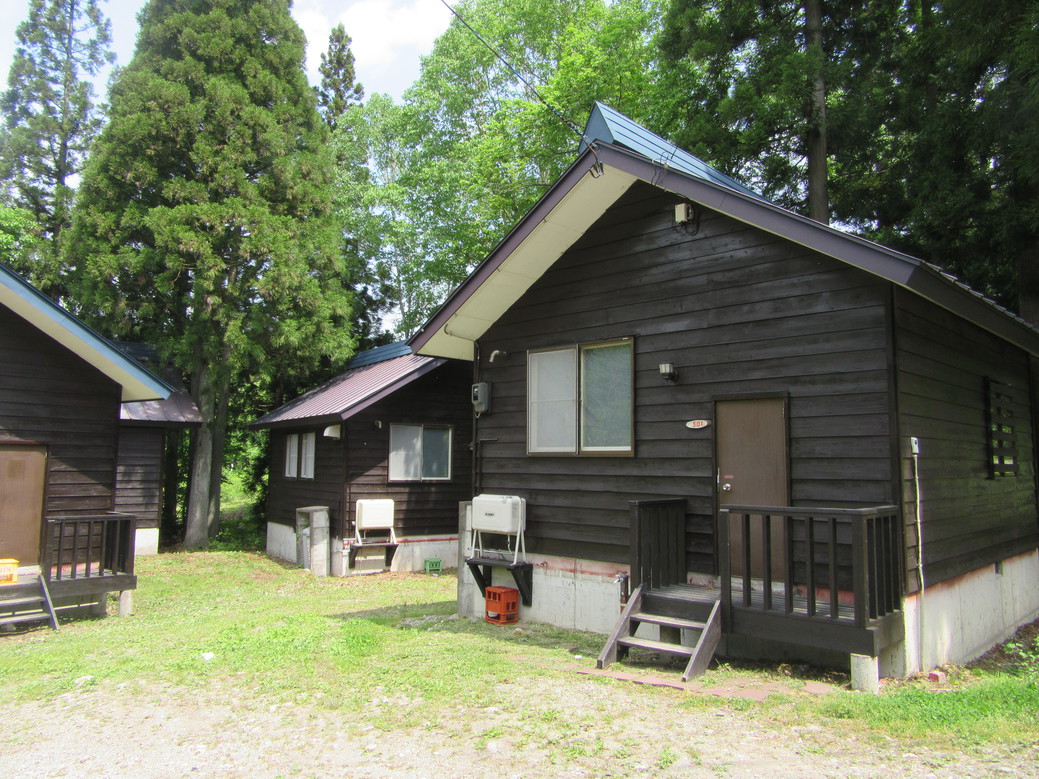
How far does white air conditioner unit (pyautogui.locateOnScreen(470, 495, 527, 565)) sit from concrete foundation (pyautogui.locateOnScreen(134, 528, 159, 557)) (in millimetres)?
10346

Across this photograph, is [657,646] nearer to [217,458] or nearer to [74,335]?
[74,335]

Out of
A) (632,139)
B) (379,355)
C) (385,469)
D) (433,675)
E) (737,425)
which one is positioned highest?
(632,139)

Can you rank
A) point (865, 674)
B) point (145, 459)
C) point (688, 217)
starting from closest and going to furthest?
point (865, 674) → point (688, 217) → point (145, 459)

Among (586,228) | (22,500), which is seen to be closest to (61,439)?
(22,500)

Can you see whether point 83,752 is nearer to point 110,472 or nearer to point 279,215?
point 110,472

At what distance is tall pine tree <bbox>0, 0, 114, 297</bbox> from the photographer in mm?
19234

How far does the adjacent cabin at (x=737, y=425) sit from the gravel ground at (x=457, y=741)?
1164 millimetres

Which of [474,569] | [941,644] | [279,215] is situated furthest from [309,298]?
[941,644]

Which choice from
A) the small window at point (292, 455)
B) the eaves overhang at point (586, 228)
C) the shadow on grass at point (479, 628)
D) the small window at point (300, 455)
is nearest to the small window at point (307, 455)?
the small window at point (300, 455)

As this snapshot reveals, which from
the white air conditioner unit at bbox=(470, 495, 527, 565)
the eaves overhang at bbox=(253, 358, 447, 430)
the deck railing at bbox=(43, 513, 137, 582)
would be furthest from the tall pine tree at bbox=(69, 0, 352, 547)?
the white air conditioner unit at bbox=(470, 495, 527, 565)

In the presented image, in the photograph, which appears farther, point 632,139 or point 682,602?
point 632,139

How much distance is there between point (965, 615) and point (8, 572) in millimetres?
10067

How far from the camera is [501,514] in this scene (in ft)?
27.8

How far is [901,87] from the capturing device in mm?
13383
